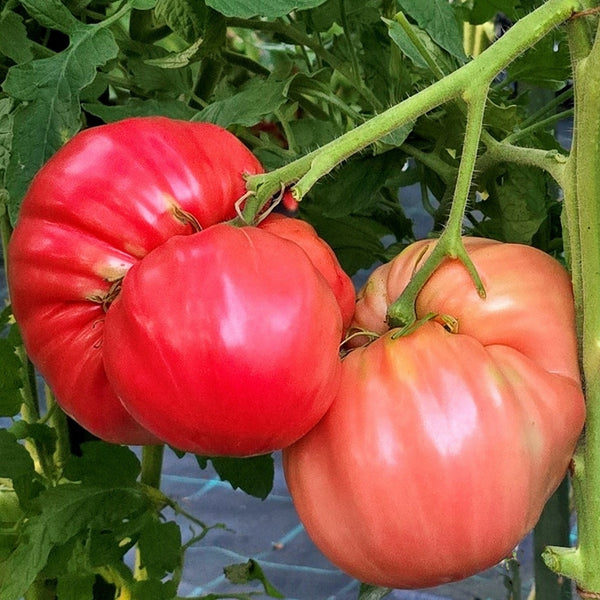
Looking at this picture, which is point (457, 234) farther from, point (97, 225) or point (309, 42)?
point (309, 42)

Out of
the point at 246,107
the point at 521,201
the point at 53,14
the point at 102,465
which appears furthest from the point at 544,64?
the point at 102,465

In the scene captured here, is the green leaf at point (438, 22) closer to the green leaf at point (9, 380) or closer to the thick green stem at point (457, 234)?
the thick green stem at point (457, 234)

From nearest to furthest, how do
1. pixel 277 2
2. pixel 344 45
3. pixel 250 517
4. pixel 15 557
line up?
1. pixel 277 2
2. pixel 15 557
3. pixel 344 45
4. pixel 250 517

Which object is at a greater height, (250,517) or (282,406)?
(282,406)

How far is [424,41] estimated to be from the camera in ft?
1.69

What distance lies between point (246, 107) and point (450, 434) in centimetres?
26

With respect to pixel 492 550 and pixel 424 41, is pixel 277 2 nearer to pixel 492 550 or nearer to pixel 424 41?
pixel 424 41

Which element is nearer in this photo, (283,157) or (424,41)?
(424,41)

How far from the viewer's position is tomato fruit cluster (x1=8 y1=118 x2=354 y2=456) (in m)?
0.34

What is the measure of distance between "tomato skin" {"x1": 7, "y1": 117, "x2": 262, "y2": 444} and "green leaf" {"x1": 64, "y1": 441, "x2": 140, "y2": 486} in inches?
9.5

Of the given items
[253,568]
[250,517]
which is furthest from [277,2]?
[250,517]

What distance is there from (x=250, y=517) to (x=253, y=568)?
1222 mm

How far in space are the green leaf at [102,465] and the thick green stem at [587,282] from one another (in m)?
0.36

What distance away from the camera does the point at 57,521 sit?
2.01ft
